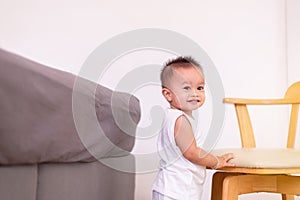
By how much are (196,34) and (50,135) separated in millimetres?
1703

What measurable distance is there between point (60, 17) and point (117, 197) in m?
1.18

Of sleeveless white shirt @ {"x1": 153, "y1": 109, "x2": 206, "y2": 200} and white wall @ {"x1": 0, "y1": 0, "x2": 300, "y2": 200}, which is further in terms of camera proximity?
white wall @ {"x1": 0, "y1": 0, "x2": 300, "y2": 200}

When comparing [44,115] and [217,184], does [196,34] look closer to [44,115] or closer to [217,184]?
[217,184]

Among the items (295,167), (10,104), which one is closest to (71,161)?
(10,104)

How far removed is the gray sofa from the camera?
66 cm

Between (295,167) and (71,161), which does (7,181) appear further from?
(295,167)

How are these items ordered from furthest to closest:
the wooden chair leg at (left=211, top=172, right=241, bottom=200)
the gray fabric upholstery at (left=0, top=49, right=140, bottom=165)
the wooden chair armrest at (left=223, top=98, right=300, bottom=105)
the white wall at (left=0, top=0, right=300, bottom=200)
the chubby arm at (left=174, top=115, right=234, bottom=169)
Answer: the white wall at (left=0, top=0, right=300, bottom=200), the wooden chair armrest at (left=223, top=98, right=300, bottom=105), the wooden chair leg at (left=211, top=172, right=241, bottom=200), the chubby arm at (left=174, top=115, right=234, bottom=169), the gray fabric upholstery at (left=0, top=49, right=140, bottom=165)

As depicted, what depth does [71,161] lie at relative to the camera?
92 cm

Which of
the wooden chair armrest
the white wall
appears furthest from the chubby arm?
the white wall

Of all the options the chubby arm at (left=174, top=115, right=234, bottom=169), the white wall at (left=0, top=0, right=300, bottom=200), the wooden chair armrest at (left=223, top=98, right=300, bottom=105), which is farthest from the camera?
the white wall at (left=0, top=0, right=300, bottom=200)

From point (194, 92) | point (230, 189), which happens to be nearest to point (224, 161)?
point (230, 189)

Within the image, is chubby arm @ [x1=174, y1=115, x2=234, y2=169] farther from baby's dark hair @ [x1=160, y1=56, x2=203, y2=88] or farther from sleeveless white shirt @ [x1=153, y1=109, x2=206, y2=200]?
baby's dark hair @ [x1=160, y1=56, x2=203, y2=88]

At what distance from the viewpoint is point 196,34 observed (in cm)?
236

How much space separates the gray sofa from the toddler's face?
15cm
